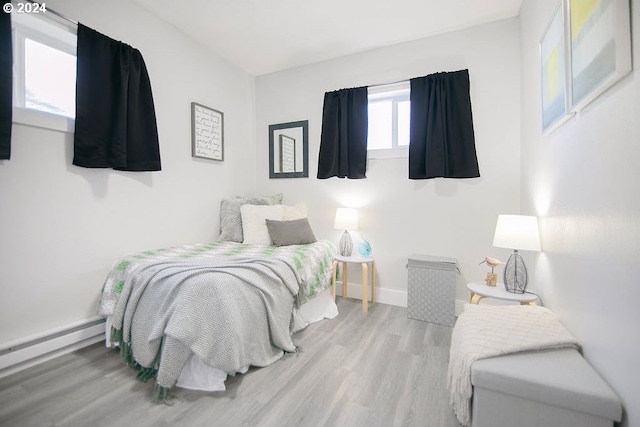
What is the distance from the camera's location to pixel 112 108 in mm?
2213

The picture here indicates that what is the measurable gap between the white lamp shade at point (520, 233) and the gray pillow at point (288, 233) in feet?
5.36

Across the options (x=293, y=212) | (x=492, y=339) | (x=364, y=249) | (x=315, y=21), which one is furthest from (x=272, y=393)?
(x=315, y=21)

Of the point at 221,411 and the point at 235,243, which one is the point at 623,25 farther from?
the point at 235,243

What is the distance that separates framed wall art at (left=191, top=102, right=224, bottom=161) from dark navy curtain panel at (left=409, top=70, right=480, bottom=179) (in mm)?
2078

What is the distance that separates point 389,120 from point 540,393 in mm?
2652

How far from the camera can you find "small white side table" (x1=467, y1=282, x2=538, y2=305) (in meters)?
1.81

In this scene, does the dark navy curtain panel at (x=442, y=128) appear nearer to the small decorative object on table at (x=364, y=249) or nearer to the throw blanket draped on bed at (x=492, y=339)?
the small decorative object on table at (x=364, y=249)

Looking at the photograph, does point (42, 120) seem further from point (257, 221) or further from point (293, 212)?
point (293, 212)

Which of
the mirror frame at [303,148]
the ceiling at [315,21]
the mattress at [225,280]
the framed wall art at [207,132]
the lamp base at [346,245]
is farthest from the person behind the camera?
the mirror frame at [303,148]

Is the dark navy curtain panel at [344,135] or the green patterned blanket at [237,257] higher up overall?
the dark navy curtain panel at [344,135]

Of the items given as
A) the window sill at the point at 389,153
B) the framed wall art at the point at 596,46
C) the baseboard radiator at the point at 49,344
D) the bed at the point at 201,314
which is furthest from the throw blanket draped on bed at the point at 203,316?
the framed wall art at the point at 596,46

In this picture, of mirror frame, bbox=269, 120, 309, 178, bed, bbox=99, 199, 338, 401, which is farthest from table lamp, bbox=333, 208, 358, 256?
bed, bbox=99, 199, 338, 401

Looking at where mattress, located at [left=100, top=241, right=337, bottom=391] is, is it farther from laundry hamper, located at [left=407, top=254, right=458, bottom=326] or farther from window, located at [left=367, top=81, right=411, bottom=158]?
window, located at [left=367, top=81, right=411, bottom=158]

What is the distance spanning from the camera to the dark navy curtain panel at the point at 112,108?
6.68ft
